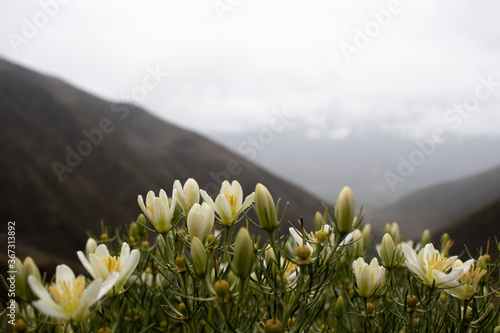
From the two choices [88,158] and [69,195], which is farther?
[88,158]

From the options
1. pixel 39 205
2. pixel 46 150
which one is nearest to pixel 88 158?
pixel 46 150

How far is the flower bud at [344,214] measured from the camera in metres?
0.85

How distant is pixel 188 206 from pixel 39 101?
13550mm

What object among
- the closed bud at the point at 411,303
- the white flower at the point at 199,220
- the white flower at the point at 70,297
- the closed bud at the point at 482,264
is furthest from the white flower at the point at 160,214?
the closed bud at the point at 482,264

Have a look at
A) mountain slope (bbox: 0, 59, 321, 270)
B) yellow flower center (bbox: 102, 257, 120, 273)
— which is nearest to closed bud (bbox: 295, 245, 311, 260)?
yellow flower center (bbox: 102, 257, 120, 273)

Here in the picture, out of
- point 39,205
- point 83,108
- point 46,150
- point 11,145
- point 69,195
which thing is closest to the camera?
point 39,205

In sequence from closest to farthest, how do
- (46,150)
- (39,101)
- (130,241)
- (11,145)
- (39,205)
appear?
(130,241) → (39,205) → (11,145) → (46,150) → (39,101)

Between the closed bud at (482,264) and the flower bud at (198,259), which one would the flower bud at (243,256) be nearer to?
the flower bud at (198,259)

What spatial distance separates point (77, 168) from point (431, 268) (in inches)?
342

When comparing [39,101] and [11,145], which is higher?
[39,101]

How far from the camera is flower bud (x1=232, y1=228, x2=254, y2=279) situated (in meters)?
0.78

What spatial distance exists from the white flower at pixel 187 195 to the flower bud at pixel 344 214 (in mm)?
483

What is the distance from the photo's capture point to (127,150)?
10.8m

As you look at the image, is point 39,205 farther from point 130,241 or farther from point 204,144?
point 204,144
